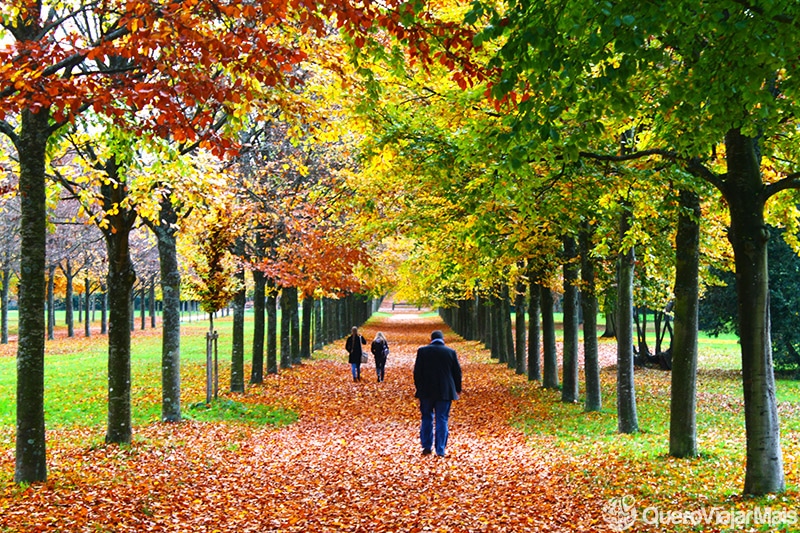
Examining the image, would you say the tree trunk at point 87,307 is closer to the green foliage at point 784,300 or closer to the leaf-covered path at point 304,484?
the leaf-covered path at point 304,484

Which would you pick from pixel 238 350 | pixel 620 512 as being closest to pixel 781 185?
pixel 620 512

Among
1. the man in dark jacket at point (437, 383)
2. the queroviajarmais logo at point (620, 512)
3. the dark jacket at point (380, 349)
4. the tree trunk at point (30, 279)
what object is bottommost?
the queroviajarmais logo at point (620, 512)

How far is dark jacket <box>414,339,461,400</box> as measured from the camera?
10.4 meters

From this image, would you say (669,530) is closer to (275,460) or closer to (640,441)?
(640,441)

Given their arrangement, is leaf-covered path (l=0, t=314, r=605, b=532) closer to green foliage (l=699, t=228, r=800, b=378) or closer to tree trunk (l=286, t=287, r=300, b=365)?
tree trunk (l=286, t=287, r=300, b=365)

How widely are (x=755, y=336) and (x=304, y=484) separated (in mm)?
5934

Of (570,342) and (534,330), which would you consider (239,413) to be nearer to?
(570,342)

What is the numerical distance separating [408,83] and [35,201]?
627cm

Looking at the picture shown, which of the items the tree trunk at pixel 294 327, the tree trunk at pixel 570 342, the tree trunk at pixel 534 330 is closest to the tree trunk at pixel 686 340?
the tree trunk at pixel 570 342

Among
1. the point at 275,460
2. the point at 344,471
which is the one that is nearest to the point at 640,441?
the point at 344,471

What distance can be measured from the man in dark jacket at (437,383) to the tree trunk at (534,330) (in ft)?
30.3

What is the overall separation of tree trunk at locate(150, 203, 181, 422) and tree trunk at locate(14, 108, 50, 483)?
→ 5390mm

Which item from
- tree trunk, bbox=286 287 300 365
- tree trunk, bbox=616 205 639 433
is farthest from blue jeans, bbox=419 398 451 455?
tree trunk, bbox=286 287 300 365

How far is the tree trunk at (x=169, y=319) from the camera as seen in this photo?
1293cm
